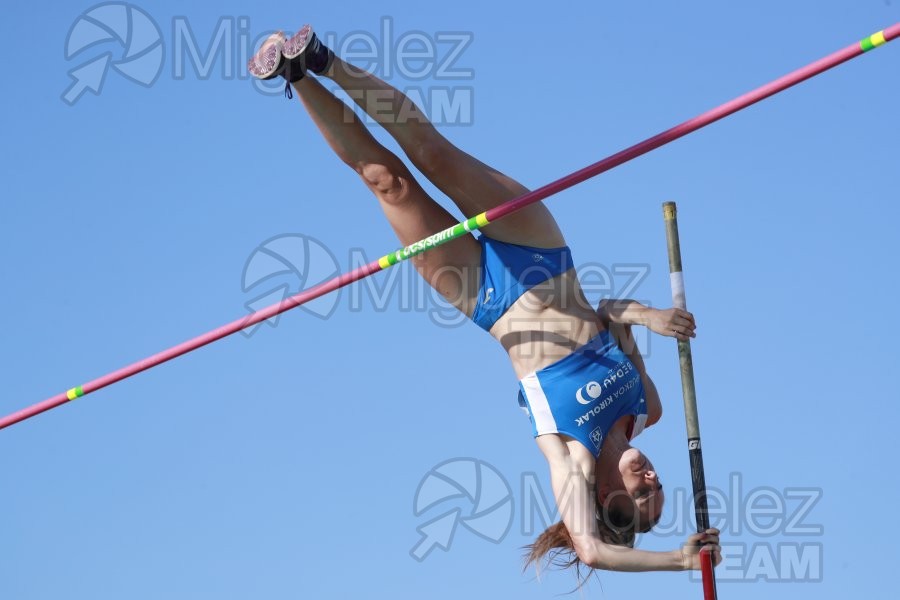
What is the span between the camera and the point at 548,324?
820 cm

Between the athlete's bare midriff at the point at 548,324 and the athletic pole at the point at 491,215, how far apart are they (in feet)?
1.64

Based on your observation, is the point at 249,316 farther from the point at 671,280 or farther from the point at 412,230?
the point at 671,280

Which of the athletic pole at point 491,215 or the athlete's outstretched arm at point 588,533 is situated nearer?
the athletic pole at point 491,215

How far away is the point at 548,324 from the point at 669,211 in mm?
843

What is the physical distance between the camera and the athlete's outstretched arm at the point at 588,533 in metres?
7.71

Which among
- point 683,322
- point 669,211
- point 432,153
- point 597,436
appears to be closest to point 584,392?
point 597,436

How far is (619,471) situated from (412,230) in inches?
63.8

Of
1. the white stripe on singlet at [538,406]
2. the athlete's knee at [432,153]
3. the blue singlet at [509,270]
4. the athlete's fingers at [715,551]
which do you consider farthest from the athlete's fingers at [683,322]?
A: the athlete's knee at [432,153]

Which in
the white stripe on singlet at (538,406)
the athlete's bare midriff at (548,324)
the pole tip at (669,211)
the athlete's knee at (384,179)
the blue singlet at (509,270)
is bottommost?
the white stripe on singlet at (538,406)

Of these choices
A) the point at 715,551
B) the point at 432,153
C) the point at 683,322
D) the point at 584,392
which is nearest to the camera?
the point at 715,551

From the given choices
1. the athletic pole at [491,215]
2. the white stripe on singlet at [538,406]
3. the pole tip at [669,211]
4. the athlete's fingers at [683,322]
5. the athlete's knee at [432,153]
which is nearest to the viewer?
the athletic pole at [491,215]

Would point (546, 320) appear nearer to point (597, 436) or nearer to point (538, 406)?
point (538, 406)

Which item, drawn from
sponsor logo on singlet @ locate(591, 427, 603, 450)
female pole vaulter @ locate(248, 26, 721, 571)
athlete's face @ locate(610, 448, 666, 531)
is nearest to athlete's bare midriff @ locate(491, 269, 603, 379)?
female pole vaulter @ locate(248, 26, 721, 571)

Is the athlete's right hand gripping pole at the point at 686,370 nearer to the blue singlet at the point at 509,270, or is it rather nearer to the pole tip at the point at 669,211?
the pole tip at the point at 669,211
